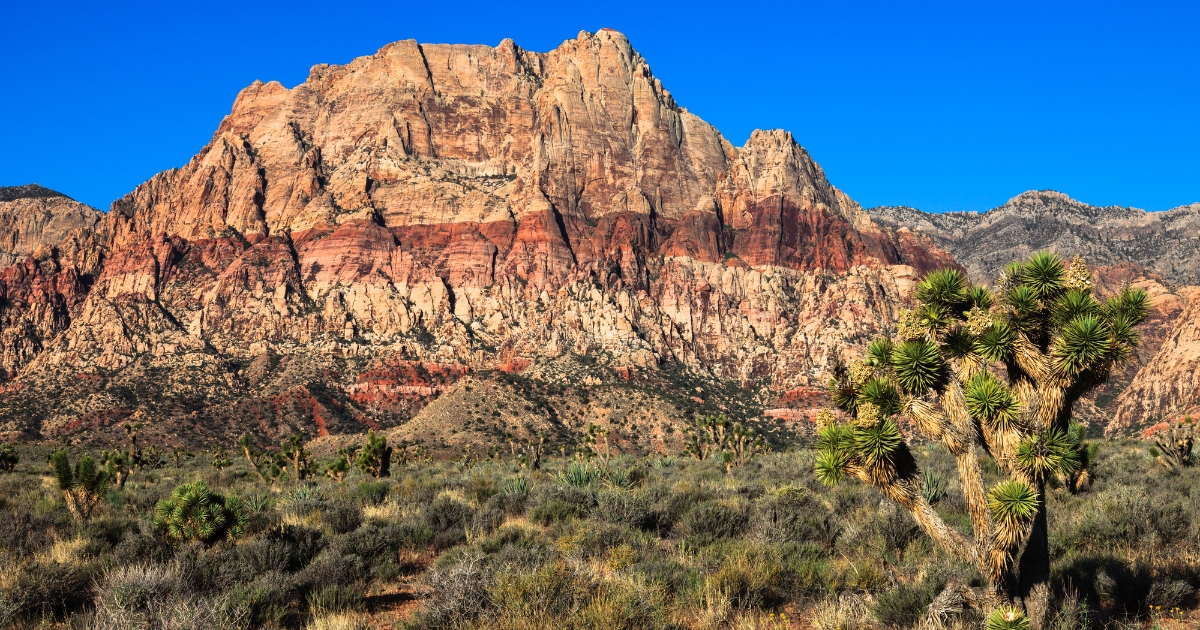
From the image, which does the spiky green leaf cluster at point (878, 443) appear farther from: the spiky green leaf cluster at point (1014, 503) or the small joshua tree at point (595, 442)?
the small joshua tree at point (595, 442)

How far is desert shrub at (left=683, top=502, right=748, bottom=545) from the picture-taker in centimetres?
1374

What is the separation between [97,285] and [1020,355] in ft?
553

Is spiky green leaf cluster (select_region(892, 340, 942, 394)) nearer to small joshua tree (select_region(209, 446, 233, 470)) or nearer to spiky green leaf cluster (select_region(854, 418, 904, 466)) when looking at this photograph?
spiky green leaf cluster (select_region(854, 418, 904, 466))

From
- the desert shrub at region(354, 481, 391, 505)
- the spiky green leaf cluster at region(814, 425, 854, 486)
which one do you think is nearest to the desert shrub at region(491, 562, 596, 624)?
the spiky green leaf cluster at region(814, 425, 854, 486)

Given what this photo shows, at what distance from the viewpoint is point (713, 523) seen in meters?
14.1

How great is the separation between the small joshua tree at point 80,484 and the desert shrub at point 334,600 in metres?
9.17

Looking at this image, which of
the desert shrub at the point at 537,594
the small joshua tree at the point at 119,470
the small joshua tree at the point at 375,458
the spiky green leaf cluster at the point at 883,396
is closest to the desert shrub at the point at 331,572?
the desert shrub at the point at 537,594

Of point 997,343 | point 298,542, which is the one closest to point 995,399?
point 997,343

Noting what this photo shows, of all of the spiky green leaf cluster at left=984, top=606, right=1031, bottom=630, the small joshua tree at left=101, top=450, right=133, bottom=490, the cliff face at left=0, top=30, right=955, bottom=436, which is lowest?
the small joshua tree at left=101, top=450, right=133, bottom=490

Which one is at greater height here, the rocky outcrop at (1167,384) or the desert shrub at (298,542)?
the rocky outcrop at (1167,384)

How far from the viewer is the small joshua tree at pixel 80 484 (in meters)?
16.4

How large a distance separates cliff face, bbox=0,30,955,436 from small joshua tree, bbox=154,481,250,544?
97755 mm

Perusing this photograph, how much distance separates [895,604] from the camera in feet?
31.3

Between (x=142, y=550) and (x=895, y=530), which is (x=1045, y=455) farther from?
(x=142, y=550)
